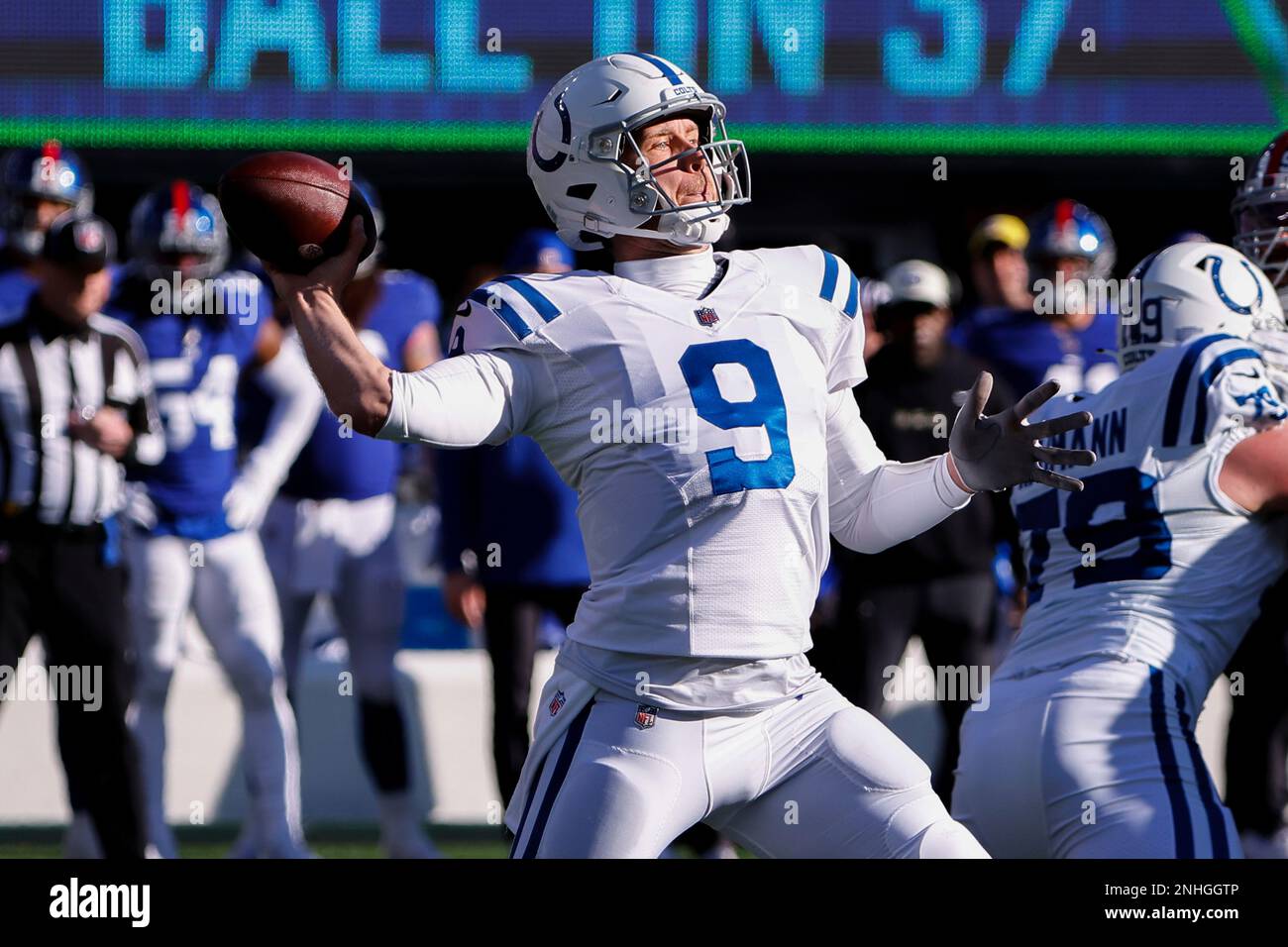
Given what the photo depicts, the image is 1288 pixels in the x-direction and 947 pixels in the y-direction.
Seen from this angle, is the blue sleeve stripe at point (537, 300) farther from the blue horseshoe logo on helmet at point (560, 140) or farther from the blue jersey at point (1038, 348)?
the blue jersey at point (1038, 348)

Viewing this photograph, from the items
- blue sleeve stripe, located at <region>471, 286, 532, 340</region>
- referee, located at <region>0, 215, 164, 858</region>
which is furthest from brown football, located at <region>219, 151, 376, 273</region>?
referee, located at <region>0, 215, 164, 858</region>

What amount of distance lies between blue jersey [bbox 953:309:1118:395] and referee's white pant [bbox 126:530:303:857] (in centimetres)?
226

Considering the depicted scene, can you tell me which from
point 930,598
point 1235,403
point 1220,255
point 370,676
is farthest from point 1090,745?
point 370,676

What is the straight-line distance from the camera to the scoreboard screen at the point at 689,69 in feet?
25.1

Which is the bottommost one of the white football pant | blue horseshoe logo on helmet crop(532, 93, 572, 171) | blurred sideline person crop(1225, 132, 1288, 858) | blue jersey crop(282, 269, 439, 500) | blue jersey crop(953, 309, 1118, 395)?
blurred sideline person crop(1225, 132, 1288, 858)

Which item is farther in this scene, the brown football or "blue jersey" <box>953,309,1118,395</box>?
"blue jersey" <box>953,309,1118,395</box>

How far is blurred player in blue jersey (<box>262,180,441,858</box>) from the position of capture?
5602mm

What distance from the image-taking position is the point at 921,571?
555 cm

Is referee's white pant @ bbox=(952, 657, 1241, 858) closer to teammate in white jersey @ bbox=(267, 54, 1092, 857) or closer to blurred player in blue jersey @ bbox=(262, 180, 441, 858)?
teammate in white jersey @ bbox=(267, 54, 1092, 857)

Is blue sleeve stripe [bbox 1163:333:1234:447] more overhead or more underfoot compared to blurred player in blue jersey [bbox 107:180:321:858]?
more overhead

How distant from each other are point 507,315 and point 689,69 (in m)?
4.95

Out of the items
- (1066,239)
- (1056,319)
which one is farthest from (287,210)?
(1066,239)

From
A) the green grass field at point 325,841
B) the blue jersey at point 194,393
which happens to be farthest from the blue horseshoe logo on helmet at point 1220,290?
the blue jersey at point 194,393

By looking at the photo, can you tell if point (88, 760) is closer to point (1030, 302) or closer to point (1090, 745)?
point (1090, 745)
